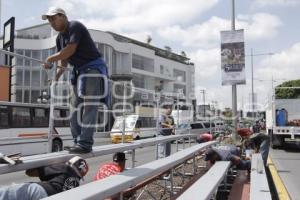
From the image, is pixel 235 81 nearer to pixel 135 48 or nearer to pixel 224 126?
pixel 224 126

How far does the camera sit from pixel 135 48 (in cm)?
6850

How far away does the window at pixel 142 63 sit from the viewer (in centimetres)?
6874

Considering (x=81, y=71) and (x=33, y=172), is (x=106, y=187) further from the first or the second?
(x=81, y=71)

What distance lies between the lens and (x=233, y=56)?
18.5 meters

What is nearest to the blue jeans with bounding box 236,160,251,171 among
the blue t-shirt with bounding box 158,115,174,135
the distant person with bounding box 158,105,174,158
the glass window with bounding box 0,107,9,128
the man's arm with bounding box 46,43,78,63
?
the distant person with bounding box 158,105,174,158

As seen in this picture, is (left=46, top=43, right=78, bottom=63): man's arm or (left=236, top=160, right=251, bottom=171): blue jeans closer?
(left=46, top=43, right=78, bottom=63): man's arm

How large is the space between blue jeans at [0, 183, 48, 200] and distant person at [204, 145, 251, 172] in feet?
22.4

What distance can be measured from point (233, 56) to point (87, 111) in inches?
555

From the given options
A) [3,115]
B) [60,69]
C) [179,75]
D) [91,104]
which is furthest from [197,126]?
[179,75]

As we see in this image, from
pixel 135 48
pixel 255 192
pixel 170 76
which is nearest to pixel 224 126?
pixel 255 192

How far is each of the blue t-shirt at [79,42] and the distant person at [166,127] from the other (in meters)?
6.55

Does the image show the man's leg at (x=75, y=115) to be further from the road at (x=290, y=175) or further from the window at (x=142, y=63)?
the window at (x=142, y=63)

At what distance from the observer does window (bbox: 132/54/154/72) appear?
68.7 metres

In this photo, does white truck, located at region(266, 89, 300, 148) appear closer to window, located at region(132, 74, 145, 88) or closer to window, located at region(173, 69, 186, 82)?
window, located at region(132, 74, 145, 88)
